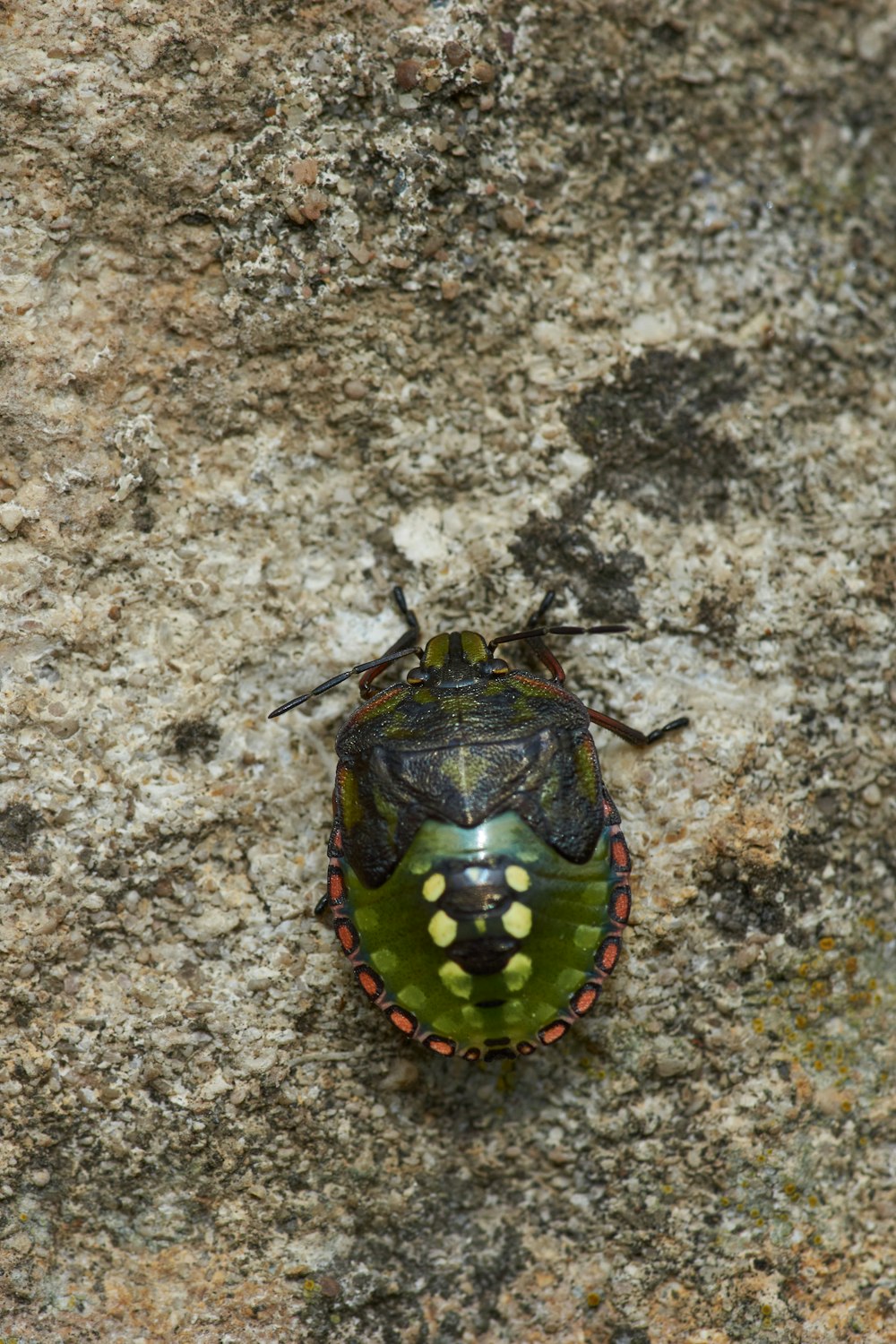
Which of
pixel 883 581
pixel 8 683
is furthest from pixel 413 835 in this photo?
pixel 883 581

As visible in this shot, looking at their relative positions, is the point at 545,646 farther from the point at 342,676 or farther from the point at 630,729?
the point at 342,676

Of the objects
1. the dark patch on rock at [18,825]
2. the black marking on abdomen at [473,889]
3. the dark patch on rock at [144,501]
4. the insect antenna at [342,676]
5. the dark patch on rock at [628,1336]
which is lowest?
the dark patch on rock at [628,1336]

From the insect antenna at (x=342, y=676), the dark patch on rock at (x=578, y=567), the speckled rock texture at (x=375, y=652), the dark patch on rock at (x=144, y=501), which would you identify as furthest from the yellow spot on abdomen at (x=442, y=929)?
the dark patch on rock at (x=144, y=501)

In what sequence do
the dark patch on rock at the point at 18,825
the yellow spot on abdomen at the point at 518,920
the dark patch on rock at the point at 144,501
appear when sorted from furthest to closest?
the dark patch on rock at the point at 144,501 < the dark patch on rock at the point at 18,825 < the yellow spot on abdomen at the point at 518,920

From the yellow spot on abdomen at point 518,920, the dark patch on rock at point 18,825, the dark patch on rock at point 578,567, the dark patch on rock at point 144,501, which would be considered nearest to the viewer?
the yellow spot on abdomen at point 518,920

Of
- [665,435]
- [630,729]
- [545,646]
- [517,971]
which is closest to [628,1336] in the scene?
[517,971]

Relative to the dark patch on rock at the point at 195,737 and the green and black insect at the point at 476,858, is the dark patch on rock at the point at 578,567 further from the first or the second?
the dark patch on rock at the point at 195,737

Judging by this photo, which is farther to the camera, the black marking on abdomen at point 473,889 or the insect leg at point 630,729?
the insect leg at point 630,729

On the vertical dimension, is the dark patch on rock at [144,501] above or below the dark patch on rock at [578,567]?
above
